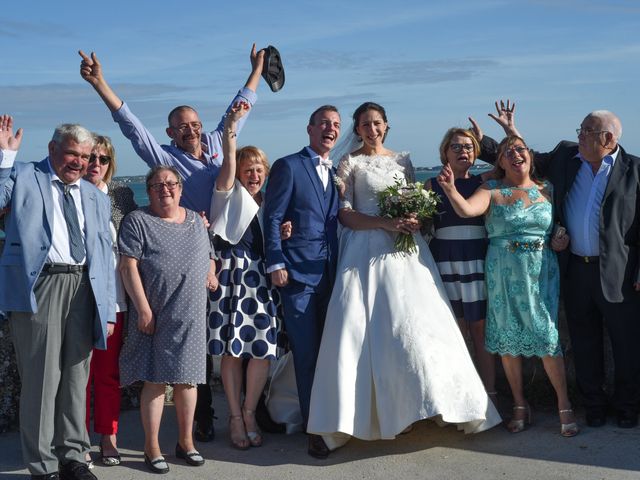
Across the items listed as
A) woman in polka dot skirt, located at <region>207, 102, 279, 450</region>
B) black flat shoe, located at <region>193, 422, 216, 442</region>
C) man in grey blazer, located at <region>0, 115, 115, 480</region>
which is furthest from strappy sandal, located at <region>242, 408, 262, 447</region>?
man in grey blazer, located at <region>0, 115, 115, 480</region>

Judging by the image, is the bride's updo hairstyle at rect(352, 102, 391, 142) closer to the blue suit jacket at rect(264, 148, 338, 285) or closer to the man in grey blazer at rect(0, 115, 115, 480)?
the blue suit jacket at rect(264, 148, 338, 285)

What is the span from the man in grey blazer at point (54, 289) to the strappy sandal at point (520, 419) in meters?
3.13

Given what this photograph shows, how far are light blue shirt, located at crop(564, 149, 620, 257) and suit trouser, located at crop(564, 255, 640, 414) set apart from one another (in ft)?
0.50

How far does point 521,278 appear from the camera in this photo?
621cm

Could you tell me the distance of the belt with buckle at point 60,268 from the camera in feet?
17.3

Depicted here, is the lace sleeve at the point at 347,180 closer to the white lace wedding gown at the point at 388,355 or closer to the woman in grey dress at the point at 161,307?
the white lace wedding gown at the point at 388,355

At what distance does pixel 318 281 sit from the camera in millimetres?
6254

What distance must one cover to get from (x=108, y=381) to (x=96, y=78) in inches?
89.8

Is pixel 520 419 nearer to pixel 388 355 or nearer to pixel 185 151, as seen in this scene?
pixel 388 355

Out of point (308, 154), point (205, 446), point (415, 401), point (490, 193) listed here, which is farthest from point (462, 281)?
point (205, 446)

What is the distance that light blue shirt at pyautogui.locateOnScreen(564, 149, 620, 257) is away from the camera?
20.4 ft

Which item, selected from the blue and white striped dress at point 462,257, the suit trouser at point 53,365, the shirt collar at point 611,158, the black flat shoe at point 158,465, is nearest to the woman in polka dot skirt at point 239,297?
the black flat shoe at point 158,465

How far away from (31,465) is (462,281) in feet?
11.3

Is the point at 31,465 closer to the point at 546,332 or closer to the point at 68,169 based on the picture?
the point at 68,169
